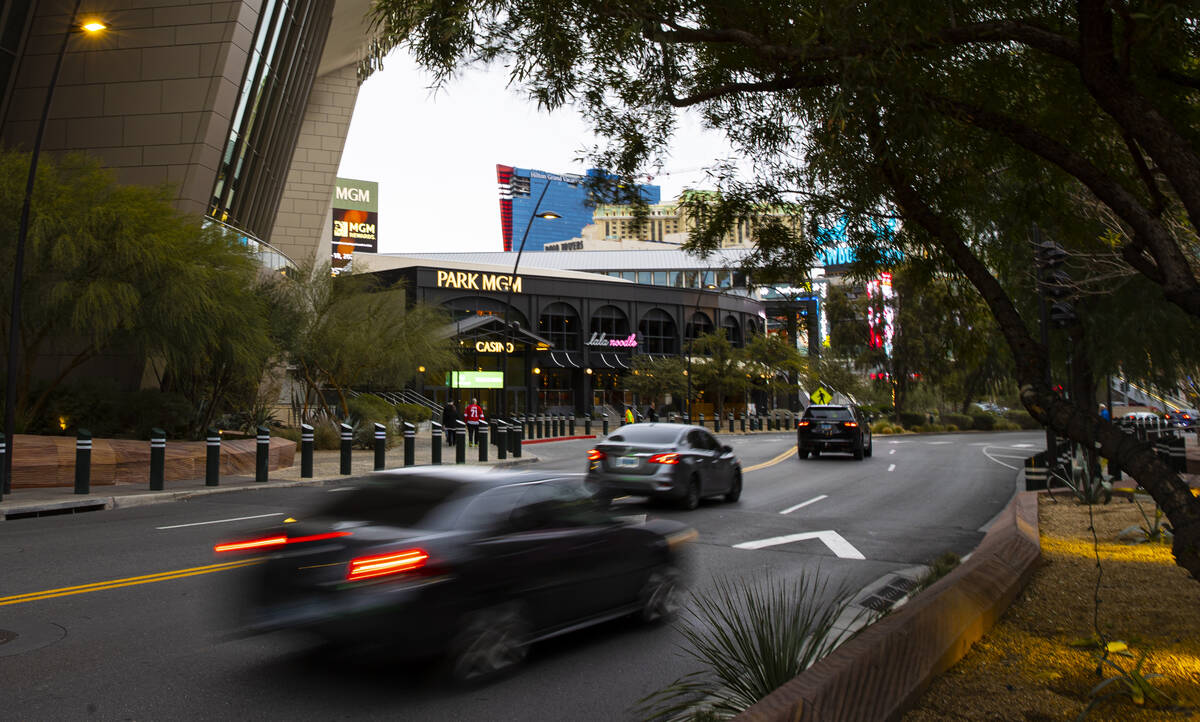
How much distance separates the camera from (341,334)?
30.8 m

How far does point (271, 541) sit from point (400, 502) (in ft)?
2.75

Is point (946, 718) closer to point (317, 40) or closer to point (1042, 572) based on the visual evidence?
point (1042, 572)

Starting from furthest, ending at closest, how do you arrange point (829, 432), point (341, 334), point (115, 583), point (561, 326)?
point (561, 326) → point (341, 334) → point (829, 432) → point (115, 583)

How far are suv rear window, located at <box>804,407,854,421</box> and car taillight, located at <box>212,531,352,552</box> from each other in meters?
22.1

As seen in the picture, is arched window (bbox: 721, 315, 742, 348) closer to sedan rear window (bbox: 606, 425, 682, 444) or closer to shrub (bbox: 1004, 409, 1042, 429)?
shrub (bbox: 1004, 409, 1042, 429)

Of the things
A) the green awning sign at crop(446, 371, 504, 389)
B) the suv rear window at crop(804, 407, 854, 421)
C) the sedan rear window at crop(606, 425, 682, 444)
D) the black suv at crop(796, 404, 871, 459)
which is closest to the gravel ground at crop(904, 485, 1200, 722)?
the sedan rear window at crop(606, 425, 682, 444)

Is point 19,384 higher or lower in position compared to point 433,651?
higher

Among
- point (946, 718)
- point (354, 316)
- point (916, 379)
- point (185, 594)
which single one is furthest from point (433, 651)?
point (916, 379)

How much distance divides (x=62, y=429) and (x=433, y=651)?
19.1m

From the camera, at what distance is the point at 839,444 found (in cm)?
2597

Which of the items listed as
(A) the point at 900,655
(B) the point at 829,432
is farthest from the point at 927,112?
(B) the point at 829,432

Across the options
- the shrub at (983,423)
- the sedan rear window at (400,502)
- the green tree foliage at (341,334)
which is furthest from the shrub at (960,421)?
the sedan rear window at (400,502)

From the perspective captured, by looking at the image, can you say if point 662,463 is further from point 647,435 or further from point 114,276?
point 114,276

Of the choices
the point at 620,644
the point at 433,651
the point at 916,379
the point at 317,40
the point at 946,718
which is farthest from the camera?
the point at 916,379
